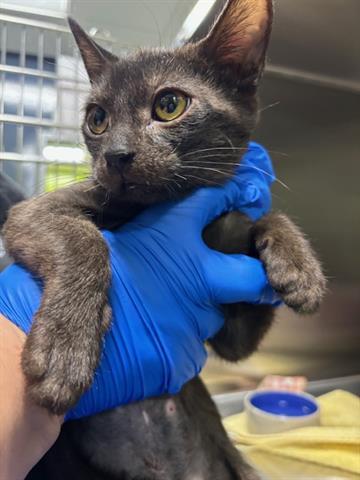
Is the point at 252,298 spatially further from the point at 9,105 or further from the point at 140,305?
the point at 9,105

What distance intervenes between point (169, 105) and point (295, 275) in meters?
0.37

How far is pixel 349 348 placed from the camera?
1.71m

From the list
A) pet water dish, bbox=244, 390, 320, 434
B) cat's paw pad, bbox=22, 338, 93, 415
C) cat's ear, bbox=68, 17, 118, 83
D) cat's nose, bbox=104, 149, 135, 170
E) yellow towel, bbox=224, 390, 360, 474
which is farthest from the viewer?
pet water dish, bbox=244, 390, 320, 434

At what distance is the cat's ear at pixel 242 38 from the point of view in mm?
846

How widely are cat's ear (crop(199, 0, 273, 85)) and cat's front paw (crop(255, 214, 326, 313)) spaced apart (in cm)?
31

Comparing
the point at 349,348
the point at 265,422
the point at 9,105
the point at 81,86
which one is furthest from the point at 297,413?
the point at 9,105

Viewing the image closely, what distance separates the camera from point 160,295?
87cm

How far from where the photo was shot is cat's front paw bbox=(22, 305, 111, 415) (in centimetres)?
62

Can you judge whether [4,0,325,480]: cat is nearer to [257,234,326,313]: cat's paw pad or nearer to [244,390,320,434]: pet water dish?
[257,234,326,313]: cat's paw pad

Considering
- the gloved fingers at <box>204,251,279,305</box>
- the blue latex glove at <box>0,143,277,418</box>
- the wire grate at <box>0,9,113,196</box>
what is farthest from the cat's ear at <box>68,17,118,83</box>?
the gloved fingers at <box>204,251,279,305</box>

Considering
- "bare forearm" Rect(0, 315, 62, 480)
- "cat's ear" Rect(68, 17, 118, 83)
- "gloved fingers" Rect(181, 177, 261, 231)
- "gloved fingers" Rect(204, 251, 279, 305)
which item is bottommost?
"bare forearm" Rect(0, 315, 62, 480)

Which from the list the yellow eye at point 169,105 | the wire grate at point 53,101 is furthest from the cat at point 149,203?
the wire grate at point 53,101

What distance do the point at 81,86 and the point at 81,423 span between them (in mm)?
844

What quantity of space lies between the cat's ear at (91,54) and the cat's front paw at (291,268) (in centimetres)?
48
